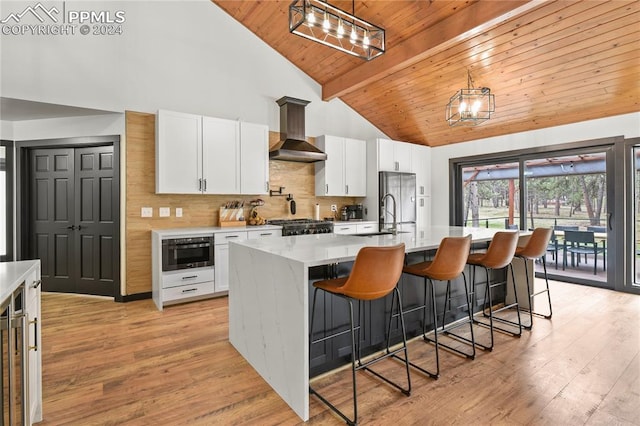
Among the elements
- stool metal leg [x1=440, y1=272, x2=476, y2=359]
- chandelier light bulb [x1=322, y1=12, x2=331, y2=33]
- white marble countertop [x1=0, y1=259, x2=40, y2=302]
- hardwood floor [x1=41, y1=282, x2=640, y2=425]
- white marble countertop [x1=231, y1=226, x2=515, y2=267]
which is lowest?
hardwood floor [x1=41, y1=282, x2=640, y2=425]

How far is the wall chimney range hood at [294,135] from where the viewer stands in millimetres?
5090

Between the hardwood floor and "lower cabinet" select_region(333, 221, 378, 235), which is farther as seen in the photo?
"lower cabinet" select_region(333, 221, 378, 235)

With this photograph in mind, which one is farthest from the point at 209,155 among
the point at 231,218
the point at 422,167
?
the point at 422,167

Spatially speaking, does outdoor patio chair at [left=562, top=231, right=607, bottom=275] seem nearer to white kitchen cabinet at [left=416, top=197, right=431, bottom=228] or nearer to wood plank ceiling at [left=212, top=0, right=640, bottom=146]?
wood plank ceiling at [left=212, top=0, right=640, bottom=146]

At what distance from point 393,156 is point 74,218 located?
5102 mm

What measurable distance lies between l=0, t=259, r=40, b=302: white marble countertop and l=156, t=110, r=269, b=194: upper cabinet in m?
2.51

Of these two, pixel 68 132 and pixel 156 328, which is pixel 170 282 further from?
pixel 68 132

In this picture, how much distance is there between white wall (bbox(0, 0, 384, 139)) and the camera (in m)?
3.76

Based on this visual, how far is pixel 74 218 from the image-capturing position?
4.48m

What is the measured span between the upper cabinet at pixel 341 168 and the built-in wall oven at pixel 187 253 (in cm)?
231

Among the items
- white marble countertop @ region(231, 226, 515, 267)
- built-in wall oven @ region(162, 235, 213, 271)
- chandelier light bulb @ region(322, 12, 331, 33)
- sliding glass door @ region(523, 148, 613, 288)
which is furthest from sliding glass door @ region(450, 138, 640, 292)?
built-in wall oven @ region(162, 235, 213, 271)

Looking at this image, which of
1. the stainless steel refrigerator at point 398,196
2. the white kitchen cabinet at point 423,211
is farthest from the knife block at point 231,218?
the white kitchen cabinet at point 423,211

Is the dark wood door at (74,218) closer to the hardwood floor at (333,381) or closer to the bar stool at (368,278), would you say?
Answer: the hardwood floor at (333,381)

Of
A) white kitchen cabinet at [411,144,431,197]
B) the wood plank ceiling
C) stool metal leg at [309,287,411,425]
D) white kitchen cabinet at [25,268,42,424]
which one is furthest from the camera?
white kitchen cabinet at [411,144,431,197]
